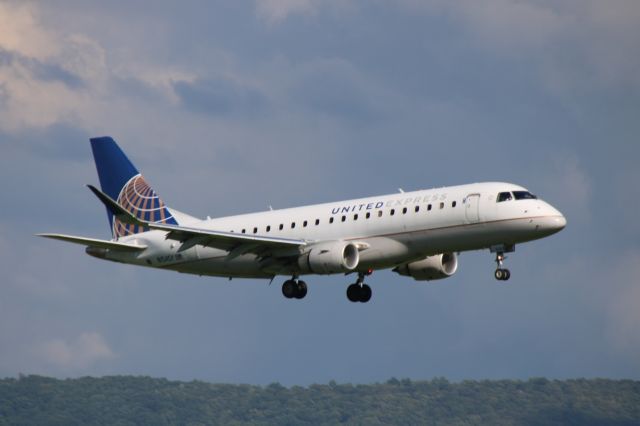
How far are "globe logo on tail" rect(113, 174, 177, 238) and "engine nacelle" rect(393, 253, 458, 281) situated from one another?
14.4 m

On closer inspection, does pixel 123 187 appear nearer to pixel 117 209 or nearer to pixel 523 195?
pixel 117 209

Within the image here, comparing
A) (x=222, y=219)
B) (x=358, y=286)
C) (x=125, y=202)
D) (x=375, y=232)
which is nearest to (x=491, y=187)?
(x=375, y=232)

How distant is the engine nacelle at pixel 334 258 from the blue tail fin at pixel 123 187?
13.0 metres

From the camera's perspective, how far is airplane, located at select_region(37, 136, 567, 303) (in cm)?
6506

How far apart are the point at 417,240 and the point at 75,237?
55.6ft

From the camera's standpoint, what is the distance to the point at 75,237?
69562 millimetres

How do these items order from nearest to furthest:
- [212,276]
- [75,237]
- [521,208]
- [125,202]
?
[521,208] → [75,237] → [212,276] → [125,202]

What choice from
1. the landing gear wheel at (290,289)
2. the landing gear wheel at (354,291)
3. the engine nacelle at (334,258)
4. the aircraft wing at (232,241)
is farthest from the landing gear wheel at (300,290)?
the landing gear wheel at (354,291)

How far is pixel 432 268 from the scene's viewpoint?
236 feet

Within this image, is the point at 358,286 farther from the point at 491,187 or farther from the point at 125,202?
the point at 125,202

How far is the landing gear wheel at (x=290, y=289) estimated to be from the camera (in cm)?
7081

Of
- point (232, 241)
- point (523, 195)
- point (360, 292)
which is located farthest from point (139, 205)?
point (523, 195)

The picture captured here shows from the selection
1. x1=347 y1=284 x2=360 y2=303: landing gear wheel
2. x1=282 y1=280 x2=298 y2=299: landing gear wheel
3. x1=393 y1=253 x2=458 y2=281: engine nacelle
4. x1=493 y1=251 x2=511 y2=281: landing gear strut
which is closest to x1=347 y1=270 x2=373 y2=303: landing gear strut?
x1=347 y1=284 x2=360 y2=303: landing gear wheel

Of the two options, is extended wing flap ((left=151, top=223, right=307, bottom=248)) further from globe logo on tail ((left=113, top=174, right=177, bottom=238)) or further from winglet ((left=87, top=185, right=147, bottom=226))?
globe logo on tail ((left=113, top=174, right=177, bottom=238))
